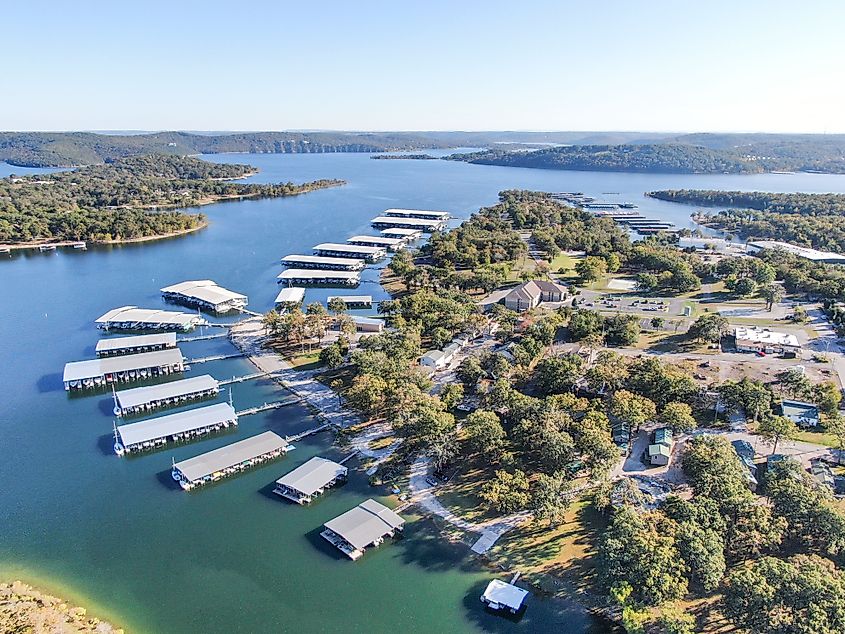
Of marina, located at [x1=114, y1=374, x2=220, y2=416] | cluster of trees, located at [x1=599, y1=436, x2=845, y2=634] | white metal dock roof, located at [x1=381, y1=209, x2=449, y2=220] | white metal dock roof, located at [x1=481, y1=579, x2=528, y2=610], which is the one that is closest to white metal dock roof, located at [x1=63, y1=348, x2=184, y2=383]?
marina, located at [x1=114, y1=374, x2=220, y2=416]

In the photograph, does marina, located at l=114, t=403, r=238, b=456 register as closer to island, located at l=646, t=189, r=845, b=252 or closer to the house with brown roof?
the house with brown roof

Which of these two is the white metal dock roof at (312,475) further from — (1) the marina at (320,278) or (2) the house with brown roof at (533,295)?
(1) the marina at (320,278)

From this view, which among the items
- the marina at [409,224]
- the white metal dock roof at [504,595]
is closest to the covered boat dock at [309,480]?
the white metal dock roof at [504,595]

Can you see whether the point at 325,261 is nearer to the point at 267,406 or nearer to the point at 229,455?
the point at 267,406

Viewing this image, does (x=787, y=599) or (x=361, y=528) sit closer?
(x=787, y=599)

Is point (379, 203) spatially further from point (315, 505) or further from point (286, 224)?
point (315, 505)

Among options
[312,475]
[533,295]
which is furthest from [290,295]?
[312,475]
